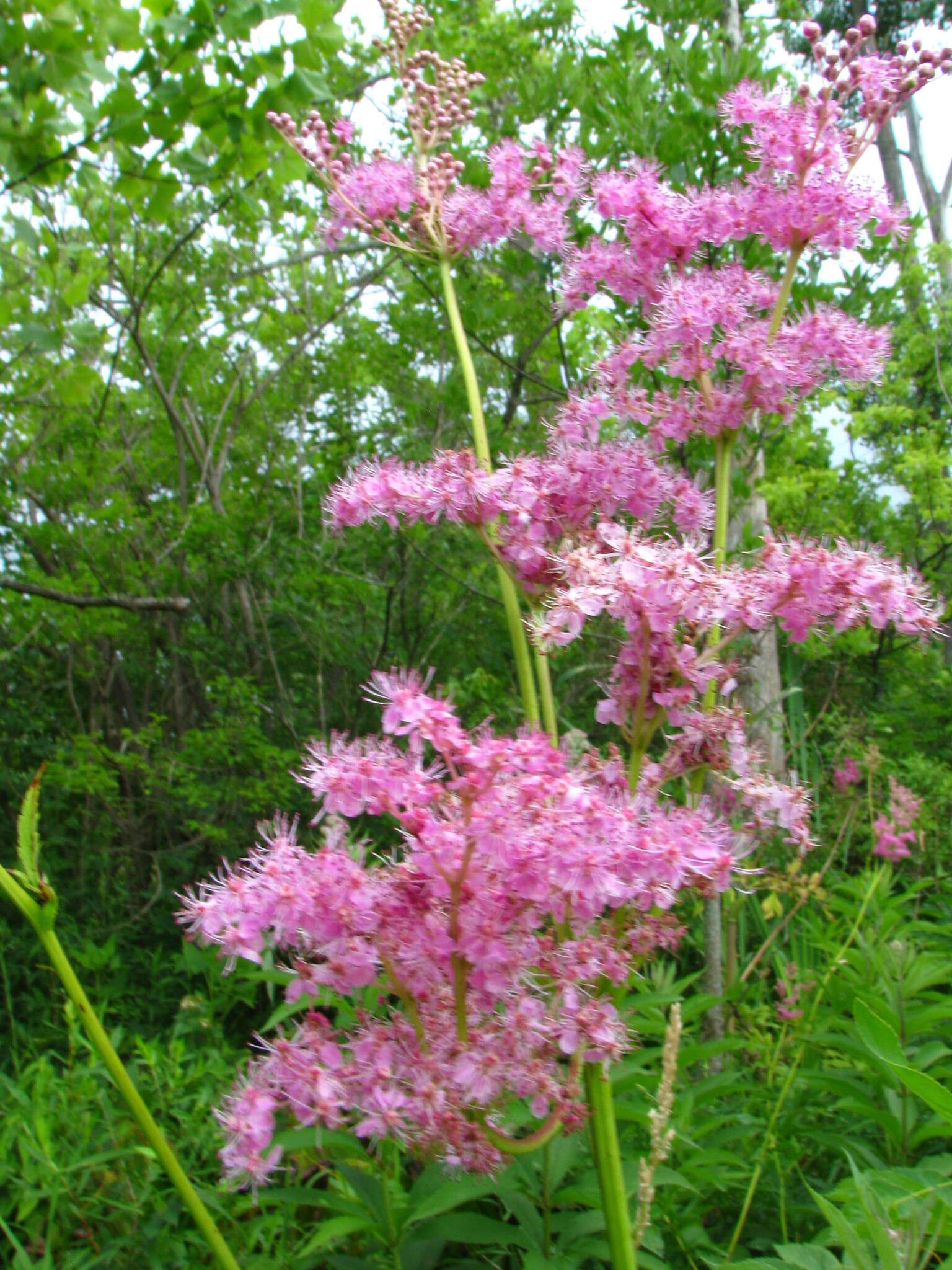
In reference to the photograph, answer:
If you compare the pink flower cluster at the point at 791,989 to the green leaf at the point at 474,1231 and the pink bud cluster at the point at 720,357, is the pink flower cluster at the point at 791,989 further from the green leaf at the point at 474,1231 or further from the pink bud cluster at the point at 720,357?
the pink bud cluster at the point at 720,357

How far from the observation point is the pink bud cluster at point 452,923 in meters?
0.93

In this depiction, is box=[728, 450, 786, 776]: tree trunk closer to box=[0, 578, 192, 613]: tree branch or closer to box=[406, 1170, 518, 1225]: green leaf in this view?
box=[0, 578, 192, 613]: tree branch

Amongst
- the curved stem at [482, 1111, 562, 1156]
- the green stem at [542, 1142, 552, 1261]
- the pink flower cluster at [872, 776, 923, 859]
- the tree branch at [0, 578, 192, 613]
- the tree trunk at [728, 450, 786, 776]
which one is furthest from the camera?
the tree trunk at [728, 450, 786, 776]

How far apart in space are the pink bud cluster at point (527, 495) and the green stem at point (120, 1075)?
591mm

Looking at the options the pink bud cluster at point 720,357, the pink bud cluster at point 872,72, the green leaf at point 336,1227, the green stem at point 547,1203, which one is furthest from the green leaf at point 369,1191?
the pink bud cluster at point 872,72

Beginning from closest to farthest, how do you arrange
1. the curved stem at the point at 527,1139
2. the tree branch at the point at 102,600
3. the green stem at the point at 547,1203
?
the curved stem at the point at 527,1139 < the green stem at the point at 547,1203 < the tree branch at the point at 102,600

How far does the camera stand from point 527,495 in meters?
1.21

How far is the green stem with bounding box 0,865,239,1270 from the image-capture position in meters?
0.99

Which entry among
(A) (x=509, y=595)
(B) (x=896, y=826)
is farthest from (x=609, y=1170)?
(B) (x=896, y=826)

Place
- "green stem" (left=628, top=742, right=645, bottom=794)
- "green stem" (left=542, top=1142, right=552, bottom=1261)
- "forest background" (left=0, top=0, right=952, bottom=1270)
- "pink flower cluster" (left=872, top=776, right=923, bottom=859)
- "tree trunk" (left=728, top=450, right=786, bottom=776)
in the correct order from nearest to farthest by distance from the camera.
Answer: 1. "green stem" (left=628, top=742, right=645, bottom=794)
2. "green stem" (left=542, top=1142, right=552, bottom=1261)
3. "forest background" (left=0, top=0, right=952, bottom=1270)
4. "pink flower cluster" (left=872, top=776, right=923, bottom=859)
5. "tree trunk" (left=728, top=450, right=786, bottom=776)

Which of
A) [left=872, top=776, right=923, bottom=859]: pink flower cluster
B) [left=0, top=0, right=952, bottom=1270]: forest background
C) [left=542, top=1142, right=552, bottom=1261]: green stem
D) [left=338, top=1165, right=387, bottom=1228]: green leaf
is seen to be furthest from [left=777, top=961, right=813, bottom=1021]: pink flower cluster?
[left=338, top=1165, right=387, bottom=1228]: green leaf

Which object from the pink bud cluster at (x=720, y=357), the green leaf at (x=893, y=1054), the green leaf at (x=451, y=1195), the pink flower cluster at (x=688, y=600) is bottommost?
the green leaf at (x=451, y=1195)

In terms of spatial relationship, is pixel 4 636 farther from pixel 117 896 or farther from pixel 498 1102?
pixel 498 1102

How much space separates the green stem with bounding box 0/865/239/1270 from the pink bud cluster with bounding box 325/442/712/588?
1.94 ft
